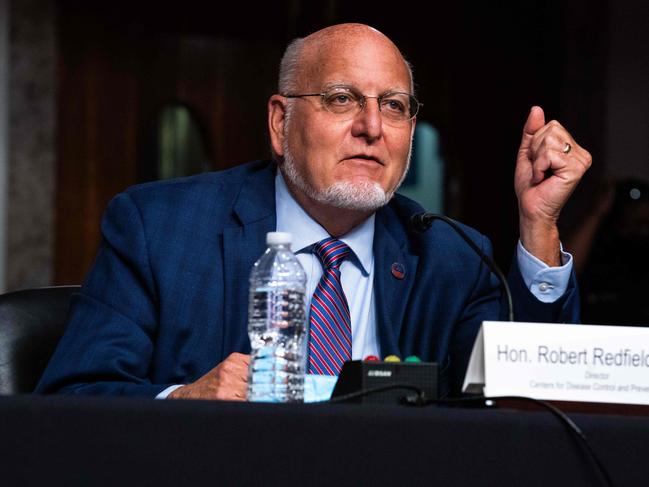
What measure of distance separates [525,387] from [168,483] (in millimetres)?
444

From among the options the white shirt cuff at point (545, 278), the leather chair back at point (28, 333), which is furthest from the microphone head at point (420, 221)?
the leather chair back at point (28, 333)

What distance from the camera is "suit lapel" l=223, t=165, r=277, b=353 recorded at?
2.00 meters

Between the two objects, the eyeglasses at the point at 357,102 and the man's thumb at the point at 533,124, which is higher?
the eyeglasses at the point at 357,102

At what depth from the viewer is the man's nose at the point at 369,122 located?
7.05ft

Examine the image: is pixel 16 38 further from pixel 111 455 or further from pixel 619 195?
pixel 111 455

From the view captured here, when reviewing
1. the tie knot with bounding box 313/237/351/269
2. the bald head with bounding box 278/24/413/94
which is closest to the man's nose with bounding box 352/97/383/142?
the bald head with bounding box 278/24/413/94

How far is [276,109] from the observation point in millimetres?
2352

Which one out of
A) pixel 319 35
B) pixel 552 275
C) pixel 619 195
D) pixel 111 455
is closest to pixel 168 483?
pixel 111 455

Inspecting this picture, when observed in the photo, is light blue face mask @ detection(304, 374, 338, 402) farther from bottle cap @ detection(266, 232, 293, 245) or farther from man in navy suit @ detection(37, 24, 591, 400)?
man in navy suit @ detection(37, 24, 591, 400)

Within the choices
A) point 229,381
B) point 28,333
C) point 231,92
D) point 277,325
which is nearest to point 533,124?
point 277,325

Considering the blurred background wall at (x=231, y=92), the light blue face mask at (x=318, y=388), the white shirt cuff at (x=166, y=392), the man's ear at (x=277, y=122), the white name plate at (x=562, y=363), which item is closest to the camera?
the white name plate at (x=562, y=363)

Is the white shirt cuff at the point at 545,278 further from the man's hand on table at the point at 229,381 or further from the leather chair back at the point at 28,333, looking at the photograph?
the leather chair back at the point at 28,333

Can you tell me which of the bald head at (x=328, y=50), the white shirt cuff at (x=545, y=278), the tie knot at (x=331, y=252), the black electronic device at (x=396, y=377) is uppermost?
the bald head at (x=328, y=50)

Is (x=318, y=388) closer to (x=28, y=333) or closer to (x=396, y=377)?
(x=396, y=377)
